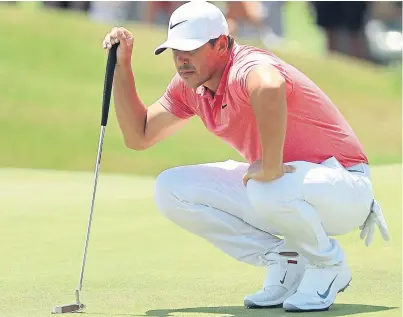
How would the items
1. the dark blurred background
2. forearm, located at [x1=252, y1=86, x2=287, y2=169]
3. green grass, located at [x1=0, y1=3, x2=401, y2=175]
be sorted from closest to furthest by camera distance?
forearm, located at [x1=252, y1=86, x2=287, y2=169]
green grass, located at [x1=0, y1=3, x2=401, y2=175]
the dark blurred background

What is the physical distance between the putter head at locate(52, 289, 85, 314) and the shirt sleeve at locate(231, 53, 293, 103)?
1.04 metres

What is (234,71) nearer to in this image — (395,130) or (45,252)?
(45,252)

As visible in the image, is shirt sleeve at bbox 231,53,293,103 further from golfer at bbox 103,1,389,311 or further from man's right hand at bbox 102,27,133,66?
man's right hand at bbox 102,27,133,66

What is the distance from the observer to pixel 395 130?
17.0 meters

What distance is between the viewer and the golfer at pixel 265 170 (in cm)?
455

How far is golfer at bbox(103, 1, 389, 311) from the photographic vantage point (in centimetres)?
455

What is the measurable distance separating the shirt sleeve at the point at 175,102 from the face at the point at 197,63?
0.42 meters

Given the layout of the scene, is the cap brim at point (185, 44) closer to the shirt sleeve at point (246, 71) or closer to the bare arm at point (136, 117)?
the shirt sleeve at point (246, 71)

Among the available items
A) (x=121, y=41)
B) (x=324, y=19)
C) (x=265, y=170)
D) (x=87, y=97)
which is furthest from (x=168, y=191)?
(x=324, y=19)

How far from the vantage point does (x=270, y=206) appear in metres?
4.57

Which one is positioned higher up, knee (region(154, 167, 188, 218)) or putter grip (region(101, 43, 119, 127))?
putter grip (region(101, 43, 119, 127))

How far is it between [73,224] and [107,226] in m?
0.24

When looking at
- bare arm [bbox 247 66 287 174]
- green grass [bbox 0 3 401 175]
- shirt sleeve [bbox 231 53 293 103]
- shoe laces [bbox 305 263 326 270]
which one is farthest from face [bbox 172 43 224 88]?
green grass [bbox 0 3 401 175]

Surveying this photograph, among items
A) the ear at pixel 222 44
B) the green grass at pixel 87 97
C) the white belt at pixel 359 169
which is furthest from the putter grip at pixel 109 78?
the green grass at pixel 87 97
